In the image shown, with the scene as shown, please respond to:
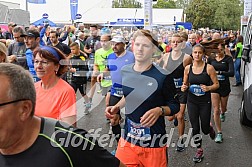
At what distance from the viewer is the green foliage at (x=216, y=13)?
5741cm

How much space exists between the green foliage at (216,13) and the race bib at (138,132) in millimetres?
56284

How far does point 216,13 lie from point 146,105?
2355 inches

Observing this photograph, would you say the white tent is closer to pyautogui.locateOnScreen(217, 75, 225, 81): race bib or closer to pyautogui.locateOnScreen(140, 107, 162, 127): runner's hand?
pyautogui.locateOnScreen(217, 75, 225, 81): race bib

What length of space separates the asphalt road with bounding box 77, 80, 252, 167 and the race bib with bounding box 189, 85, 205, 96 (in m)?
0.97

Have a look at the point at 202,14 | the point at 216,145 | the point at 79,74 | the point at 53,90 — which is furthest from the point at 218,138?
the point at 202,14

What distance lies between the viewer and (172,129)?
22.6ft

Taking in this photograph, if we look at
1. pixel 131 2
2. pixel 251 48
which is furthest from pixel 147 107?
pixel 131 2

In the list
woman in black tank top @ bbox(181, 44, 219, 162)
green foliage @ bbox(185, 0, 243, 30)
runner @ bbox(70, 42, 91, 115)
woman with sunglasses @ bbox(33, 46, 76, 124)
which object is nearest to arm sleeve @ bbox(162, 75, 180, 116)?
woman with sunglasses @ bbox(33, 46, 76, 124)

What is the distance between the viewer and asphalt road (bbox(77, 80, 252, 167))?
205 inches

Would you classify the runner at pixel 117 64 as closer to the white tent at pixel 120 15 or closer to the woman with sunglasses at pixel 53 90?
the woman with sunglasses at pixel 53 90

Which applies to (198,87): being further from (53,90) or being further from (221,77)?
(53,90)

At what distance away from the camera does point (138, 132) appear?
331cm

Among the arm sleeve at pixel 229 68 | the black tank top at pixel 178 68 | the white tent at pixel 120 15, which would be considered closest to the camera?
the black tank top at pixel 178 68

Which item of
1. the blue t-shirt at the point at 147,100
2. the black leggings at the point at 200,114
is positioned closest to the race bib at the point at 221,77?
the black leggings at the point at 200,114
